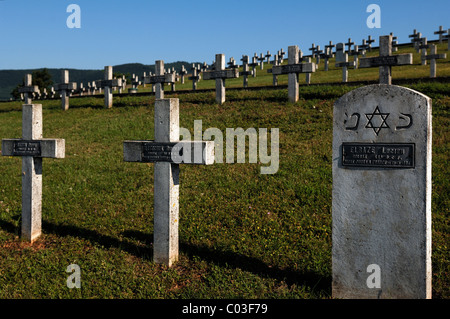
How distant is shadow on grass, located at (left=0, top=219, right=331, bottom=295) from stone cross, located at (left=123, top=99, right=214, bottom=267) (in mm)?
372

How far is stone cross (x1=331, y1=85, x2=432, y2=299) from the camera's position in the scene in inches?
155

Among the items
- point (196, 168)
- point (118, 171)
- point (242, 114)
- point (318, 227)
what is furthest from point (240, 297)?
point (242, 114)

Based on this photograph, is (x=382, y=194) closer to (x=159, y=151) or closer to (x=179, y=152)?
(x=179, y=152)

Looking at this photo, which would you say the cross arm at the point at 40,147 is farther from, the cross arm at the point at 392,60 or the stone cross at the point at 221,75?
the cross arm at the point at 392,60

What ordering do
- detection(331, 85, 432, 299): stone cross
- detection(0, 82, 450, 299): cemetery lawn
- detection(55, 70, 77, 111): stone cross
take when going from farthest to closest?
detection(55, 70, 77, 111): stone cross
detection(0, 82, 450, 299): cemetery lawn
detection(331, 85, 432, 299): stone cross

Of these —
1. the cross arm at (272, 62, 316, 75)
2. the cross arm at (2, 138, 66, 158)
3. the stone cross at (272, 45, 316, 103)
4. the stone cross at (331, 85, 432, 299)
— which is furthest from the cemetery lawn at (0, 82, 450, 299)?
the cross arm at (272, 62, 316, 75)

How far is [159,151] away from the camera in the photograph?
5.40 m

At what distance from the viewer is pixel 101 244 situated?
5902mm

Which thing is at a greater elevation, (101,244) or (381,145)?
(381,145)

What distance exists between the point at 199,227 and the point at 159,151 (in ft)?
5.19

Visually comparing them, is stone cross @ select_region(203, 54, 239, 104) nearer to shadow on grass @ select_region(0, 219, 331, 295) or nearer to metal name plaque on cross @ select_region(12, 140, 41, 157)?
metal name plaque on cross @ select_region(12, 140, 41, 157)

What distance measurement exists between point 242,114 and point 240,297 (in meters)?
9.74
